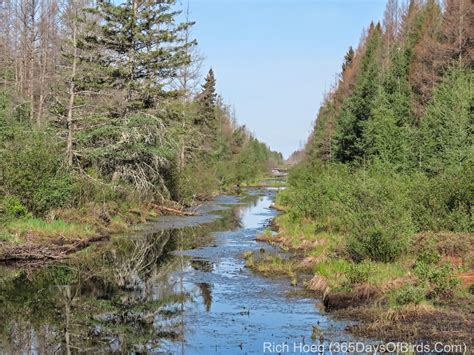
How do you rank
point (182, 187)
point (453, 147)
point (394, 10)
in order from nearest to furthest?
1. point (453, 147)
2. point (182, 187)
3. point (394, 10)

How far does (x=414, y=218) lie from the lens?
18609 mm

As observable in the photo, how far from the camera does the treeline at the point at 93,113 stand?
24156mm

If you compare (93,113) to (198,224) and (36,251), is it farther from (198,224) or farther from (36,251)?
(36,251)

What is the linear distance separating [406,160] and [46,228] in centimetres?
1746

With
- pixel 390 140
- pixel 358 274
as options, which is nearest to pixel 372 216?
pixel 358 274

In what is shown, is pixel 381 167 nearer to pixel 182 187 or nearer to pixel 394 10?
pixel 182 187

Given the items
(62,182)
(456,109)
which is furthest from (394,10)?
(62,182)

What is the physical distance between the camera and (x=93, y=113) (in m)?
32.7

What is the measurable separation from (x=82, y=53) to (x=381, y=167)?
2104 cm

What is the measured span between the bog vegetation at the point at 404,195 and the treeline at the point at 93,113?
9.89 m

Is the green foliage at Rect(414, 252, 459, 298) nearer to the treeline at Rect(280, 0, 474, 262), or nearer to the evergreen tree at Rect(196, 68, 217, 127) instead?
the treeline at Rect(280, 0, 474, 262)

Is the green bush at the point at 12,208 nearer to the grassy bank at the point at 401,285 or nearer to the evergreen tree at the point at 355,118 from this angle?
the grassy bank at the point at 401,285

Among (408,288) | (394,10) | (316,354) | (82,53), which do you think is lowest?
(316,354)

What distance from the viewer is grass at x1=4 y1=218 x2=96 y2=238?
68.5ft
